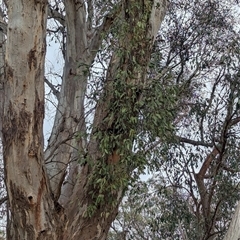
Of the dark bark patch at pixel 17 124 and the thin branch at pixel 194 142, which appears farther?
the thin branch at pixel 194 142

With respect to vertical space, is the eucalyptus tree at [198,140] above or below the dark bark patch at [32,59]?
above

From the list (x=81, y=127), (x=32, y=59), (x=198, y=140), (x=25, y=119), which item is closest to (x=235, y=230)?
(x=25, y=119)

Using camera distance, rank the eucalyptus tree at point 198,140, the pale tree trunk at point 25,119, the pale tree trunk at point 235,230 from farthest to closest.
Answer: the eucalyptus tree at point 198,140 < the pale tree trunk at point 25,119 < the pale tree trunk at point 235,230

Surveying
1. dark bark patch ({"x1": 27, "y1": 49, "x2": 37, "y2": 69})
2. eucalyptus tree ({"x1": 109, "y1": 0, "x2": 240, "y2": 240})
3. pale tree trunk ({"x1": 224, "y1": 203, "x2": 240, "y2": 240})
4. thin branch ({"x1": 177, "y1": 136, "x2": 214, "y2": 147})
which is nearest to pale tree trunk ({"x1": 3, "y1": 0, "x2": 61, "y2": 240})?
dark bark patch ({"x1": 27, "y1": 49, "x2": 37, "y2": 69})

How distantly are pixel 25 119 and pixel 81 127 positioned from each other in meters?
1.15

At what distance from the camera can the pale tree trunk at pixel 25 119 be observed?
2.54m

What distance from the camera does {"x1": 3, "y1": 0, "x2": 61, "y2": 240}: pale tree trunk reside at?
8.32 feet

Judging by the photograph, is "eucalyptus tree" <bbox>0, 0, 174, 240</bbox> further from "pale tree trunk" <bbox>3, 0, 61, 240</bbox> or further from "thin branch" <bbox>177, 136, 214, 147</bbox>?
→ "thin branch" <bbox>177, 136, 214, 147</bbox>

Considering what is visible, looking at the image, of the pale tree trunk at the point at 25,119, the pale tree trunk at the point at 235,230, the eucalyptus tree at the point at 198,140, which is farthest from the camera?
the eucalyptus tree at the point at 198,140

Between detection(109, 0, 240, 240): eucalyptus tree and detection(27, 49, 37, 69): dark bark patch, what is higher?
detection(109, 0, 240, 240): eucalyptus tree

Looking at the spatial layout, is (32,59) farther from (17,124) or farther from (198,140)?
(198,140)

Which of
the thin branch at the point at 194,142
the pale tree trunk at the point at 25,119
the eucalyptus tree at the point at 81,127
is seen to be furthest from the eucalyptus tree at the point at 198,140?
the pale tree trunk at the point at 25,119

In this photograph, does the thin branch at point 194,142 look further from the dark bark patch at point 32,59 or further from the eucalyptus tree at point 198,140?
the dark bark patch at point 32,59

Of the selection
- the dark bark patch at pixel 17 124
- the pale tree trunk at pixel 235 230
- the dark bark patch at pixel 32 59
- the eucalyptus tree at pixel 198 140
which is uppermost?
the eucalyptus tree at pixel 198 140
